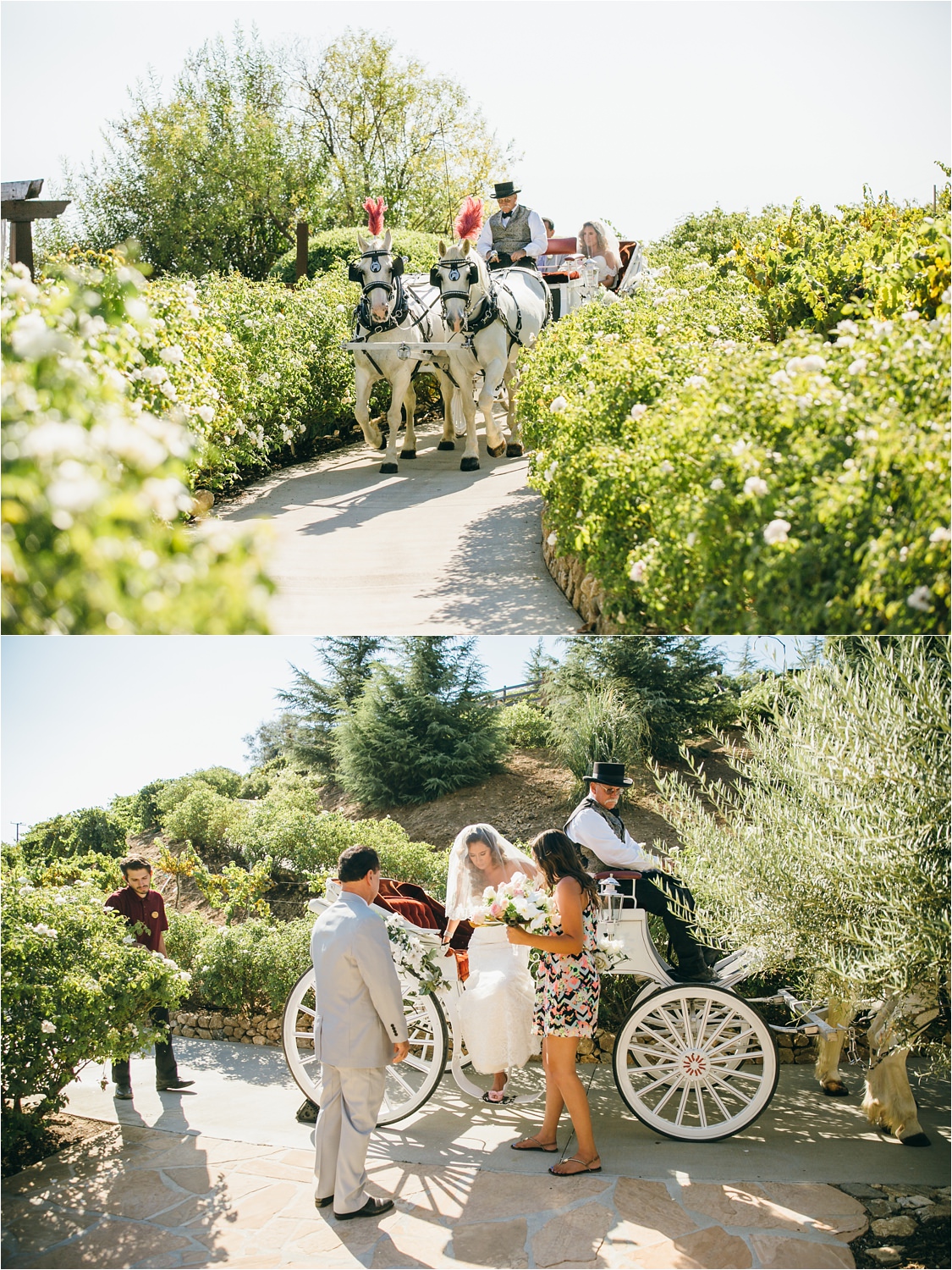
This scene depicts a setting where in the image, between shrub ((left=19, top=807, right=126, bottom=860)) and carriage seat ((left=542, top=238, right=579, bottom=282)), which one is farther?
carriage seat ((left=542, top=238, right=579, bottom=282))

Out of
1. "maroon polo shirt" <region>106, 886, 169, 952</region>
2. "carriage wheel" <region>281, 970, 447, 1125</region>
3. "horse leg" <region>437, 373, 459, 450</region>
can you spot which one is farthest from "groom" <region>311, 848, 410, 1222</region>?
"horse leg" <region>437, 373, 459, 450</region>

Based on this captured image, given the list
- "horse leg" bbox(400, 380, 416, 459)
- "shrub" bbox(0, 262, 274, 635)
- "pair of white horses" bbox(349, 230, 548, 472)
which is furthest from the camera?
"horse leg" bbox(400, 380, 416, 459)

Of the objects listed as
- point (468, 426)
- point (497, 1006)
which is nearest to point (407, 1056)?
point (497, 1006)

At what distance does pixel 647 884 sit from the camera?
452 cm

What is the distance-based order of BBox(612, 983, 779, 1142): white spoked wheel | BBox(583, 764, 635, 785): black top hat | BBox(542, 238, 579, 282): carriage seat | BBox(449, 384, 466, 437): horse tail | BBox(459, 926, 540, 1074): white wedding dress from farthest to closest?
1. BBox(542, 238, 579, 282): carriage seat
2. BBox(449, 384, 466, 437): horse tail
3. BBox(583, 764, 635, 785): black top hat
4. BBox(459, 926, 540, 1074): white wedding dress
5. BBox(612, 983, 779, 1142): white spoked wheel

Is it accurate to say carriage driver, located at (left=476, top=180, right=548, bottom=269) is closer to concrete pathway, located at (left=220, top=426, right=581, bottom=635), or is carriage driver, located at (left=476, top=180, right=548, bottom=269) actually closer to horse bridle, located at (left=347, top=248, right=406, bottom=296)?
horse bridle, located at (left=347, top=248, right=406, bottom=296)

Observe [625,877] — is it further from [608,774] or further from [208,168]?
[208,168]

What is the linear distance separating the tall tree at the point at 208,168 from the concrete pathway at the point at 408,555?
42.0 ft

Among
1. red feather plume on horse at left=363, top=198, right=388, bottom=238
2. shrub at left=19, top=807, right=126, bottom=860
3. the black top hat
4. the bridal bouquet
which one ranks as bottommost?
the bridal bouquet

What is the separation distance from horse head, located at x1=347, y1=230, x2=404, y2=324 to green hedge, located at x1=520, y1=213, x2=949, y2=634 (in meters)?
4.23

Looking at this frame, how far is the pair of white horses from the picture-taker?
8430mm

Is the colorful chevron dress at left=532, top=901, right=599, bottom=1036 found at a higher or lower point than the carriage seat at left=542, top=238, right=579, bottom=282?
lower

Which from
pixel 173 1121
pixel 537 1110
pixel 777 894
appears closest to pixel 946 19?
pixel 777 894

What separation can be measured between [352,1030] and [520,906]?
832mm
